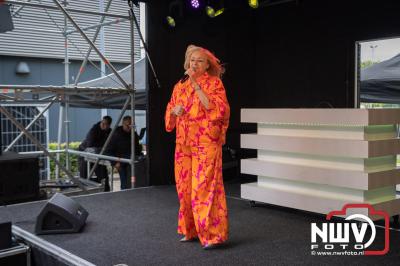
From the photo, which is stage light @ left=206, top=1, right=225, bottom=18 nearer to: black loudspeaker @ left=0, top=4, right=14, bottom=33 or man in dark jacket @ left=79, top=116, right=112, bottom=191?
black loudspeaker @ left=0, top=4, right=14, bottom=33

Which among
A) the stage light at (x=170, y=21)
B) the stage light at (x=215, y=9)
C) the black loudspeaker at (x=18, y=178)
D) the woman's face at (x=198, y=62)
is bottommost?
the black loudspeaker at (x=18, y=178)

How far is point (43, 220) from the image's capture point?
13.7 ft

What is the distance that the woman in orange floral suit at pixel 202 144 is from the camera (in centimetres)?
367

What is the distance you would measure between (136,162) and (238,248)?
296 cm

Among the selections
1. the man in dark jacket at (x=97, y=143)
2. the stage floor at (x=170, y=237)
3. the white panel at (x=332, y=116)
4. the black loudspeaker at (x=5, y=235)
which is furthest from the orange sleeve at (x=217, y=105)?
the man in dark jacket at (x=97, y=143)

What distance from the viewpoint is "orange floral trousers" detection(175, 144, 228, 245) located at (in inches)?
144

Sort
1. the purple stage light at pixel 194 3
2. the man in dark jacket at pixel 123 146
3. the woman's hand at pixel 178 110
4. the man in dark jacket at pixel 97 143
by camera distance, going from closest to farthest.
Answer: the woman's hand at pixel 178 110, the purple stage light at pixel 194 3, the man in dark jacket at pixel 123 146, the man in dark jacket at pixel 97 143

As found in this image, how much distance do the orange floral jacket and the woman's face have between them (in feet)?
0.21

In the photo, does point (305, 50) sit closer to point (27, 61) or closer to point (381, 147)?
point (381, 147)

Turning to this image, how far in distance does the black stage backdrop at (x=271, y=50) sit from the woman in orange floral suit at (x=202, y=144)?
277 centimetres

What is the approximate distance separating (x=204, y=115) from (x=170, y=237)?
110cm

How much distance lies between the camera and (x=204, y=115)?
12.2 feet

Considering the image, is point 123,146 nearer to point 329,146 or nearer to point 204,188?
point 329,146

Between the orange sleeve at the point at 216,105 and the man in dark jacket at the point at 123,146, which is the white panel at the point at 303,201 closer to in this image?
the orange sleeve at the point at 216,105
